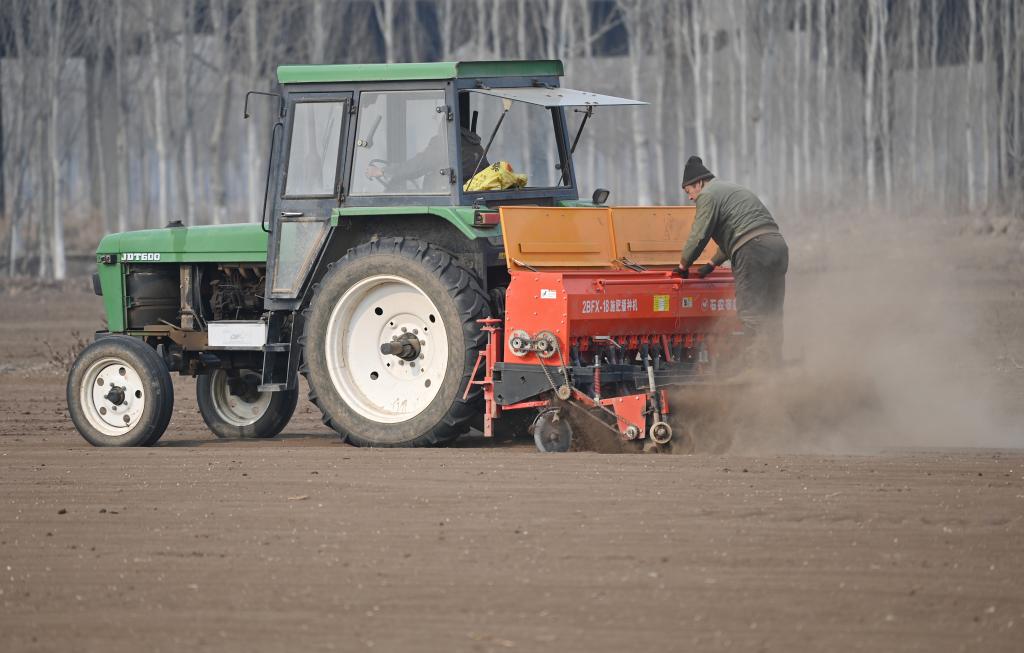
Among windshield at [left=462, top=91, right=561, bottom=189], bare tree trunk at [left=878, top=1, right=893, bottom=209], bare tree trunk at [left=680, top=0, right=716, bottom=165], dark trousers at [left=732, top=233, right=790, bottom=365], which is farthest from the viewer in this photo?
bare tree trunk at [left=878, top=1, right=893, bottom=209]

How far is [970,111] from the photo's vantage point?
129ft

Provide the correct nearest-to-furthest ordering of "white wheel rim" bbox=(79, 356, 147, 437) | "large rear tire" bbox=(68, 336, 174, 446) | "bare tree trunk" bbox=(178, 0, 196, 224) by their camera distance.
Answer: "large rear tire" bbox=(68, 336, 174, 446) → "white wheel rim" bbox=(79, 356, 147, 437) → "bare tree trunk" bbox=(178, 0, 196, 224)

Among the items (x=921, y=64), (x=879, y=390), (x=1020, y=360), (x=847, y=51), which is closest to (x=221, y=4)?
(x=847, y=51)

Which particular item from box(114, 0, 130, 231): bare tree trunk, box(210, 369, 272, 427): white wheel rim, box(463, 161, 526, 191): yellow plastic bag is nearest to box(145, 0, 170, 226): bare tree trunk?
box(114, 0, 130, 231): bare tree trunk

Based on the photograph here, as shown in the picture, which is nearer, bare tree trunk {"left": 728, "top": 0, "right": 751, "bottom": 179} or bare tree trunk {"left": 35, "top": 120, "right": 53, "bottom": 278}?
bare tree trunk {"left": 35, "top": 120, "right": 53, "bottom": 278}

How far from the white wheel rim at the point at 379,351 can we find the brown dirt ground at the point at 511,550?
0.48 metres

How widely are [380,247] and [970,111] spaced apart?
3233cm

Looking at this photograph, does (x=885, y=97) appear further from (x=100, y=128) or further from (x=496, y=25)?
(x=100, y=128)

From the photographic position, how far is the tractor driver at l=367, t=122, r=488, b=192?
33.1 ft

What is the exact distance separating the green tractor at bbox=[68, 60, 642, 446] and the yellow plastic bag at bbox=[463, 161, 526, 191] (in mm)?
30

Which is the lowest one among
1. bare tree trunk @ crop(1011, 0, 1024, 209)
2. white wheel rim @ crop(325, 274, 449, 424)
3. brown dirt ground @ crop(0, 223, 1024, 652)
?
brown dirt ground @ crop(0, 223, 1024, 652)

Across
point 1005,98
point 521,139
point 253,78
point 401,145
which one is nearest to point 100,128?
point 253,78

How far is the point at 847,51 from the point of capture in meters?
39.1

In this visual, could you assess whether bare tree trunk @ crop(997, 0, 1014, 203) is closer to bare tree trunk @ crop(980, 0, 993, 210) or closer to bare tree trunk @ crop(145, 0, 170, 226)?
bare tree trunk @ crop(980, 0, 993, 210)
